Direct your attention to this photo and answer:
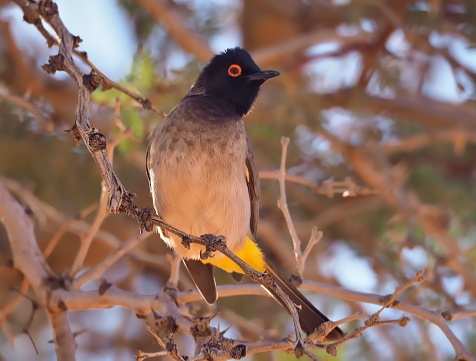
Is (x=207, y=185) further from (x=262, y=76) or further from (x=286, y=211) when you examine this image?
(x=262, y=76)

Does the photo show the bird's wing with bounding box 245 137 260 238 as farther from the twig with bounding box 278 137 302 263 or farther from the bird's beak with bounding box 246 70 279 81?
the twig with bounding box 278 137 302 263

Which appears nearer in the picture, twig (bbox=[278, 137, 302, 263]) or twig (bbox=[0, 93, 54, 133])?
twig (bbox=[278, 137, 302, 263])

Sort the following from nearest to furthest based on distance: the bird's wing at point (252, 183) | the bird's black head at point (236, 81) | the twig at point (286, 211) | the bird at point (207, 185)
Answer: the twig at point (286, 211)
the bird at point (207, 185)
the bird's wing at point (252, 183)
the bird's black head at point (236, 81)

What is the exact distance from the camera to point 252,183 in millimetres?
3705

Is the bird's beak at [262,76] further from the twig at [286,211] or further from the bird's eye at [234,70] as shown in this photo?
the twig at [286,211]

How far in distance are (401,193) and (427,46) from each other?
142cm

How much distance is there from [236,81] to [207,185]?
79cm

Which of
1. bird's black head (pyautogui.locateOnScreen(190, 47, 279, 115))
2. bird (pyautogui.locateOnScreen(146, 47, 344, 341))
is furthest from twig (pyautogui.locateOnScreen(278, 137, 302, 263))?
bird's black head (pyautogui.locateOnScreen(190, 47, 279, 115))

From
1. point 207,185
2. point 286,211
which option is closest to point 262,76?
point 207,185

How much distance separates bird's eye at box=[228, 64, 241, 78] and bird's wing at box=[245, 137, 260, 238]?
1.36 ft

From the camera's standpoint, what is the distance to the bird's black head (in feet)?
12.6

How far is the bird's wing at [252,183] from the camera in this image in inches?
144

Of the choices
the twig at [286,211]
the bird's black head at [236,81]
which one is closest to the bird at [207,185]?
the bird's black head at [236,81]

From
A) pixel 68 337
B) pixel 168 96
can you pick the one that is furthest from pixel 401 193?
pixel 68 337
